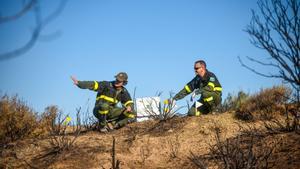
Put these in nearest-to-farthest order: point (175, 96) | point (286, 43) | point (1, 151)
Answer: point (286, 43) < point (1, 151) < point (175, 96)

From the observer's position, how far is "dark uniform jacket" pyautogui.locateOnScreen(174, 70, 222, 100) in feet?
28.2

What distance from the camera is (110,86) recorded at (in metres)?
8.82

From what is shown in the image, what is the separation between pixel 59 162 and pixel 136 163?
1.40 metres

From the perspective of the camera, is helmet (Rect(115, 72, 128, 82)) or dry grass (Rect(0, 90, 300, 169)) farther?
helmet (Rect(115, 72, 128, 82))

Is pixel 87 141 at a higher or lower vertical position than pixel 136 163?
higher

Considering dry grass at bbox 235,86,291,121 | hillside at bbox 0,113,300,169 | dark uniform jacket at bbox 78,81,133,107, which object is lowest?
hillside at bbox 0,113,300,169

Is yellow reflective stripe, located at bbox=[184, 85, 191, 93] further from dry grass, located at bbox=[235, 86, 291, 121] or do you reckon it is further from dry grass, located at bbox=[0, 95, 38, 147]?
dry grass, located at bbox=[0, 95, 38, 147]

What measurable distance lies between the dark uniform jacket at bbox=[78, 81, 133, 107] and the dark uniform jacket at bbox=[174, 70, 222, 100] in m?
1.47

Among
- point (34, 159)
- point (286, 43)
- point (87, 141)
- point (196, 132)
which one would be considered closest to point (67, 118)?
point (87, 141)

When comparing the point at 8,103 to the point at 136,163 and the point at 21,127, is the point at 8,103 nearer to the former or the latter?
the point at 21,127

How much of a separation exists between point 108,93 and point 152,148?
9.82 ft

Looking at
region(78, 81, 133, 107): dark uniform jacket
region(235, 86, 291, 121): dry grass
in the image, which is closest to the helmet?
region(78, 81, 133, 107): dark uniform jacket

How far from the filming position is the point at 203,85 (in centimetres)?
902

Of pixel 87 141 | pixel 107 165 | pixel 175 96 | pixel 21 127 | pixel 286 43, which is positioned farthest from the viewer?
pixel 175 96
